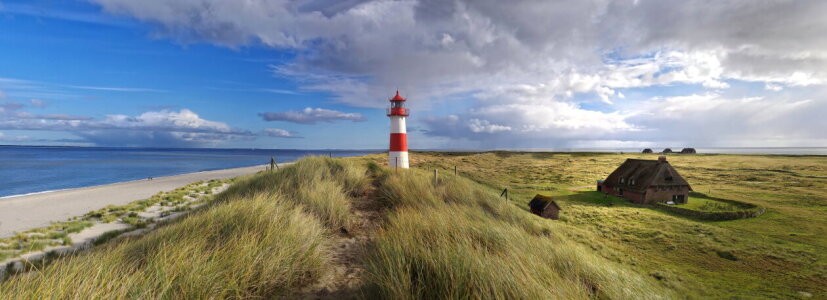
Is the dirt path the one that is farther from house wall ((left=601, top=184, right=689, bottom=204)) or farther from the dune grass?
house wall ((left=601, top=184, right=689, bottom=204))

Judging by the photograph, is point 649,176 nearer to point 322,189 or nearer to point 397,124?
point 397,124

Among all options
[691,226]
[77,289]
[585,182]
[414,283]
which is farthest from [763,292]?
[585,182]

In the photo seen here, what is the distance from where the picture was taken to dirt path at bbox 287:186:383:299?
3725mm

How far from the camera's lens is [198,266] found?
330cm

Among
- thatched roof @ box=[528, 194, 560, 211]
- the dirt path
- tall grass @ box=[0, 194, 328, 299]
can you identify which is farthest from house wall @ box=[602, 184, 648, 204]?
tall grass @ box=[0, 194, 328, 299]

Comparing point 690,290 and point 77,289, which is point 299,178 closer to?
point 77,289

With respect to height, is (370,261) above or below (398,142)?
below

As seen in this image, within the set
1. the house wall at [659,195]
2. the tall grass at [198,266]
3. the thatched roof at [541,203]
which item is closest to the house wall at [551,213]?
the thatched roof at [541,203]

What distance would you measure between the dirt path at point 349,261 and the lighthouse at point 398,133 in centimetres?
1528

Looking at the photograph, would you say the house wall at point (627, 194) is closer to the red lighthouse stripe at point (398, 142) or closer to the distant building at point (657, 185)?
the distant building at point (657, 185)

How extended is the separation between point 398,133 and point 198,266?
21.3 metres

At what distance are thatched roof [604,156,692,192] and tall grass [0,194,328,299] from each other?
3399 centimetres

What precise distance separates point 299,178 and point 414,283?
8724 mm

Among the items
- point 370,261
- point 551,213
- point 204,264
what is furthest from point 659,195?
point 204,264
